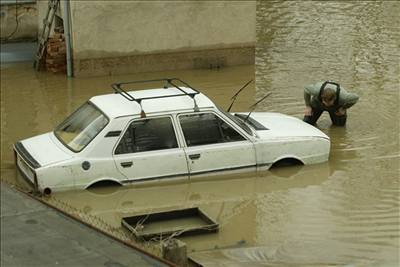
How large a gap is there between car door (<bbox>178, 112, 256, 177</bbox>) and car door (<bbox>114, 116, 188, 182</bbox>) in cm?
18

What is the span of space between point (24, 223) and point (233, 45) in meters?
11.9

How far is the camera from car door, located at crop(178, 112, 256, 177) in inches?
484

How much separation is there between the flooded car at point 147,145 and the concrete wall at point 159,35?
7.70 metres

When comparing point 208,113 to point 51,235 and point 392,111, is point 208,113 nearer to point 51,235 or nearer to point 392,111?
point 51,235

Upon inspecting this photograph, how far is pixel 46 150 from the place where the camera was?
1231 cm

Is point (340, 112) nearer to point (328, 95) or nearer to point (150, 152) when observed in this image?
point (328, 95)

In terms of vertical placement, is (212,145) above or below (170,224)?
above

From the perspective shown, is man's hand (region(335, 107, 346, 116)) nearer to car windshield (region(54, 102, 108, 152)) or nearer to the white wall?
car windshield (region(54, 102, 108, 152))

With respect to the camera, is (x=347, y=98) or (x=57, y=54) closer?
(x=347, y=98)

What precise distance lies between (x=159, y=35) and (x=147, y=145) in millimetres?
9135

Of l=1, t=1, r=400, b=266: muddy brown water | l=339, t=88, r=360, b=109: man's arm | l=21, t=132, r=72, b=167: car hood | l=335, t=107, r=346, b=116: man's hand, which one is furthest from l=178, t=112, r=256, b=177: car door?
l=335, t=107, r=346, b=116: man's hand

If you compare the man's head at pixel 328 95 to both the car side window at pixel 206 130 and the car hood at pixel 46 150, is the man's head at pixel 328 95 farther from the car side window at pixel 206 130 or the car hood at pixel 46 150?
the car hood at pixel 46 150

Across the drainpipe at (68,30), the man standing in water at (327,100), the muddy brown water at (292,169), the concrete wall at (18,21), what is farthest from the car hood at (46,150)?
the concrete wall at (18,21)

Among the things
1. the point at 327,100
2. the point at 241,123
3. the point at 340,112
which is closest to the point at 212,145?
the point at 241,123
